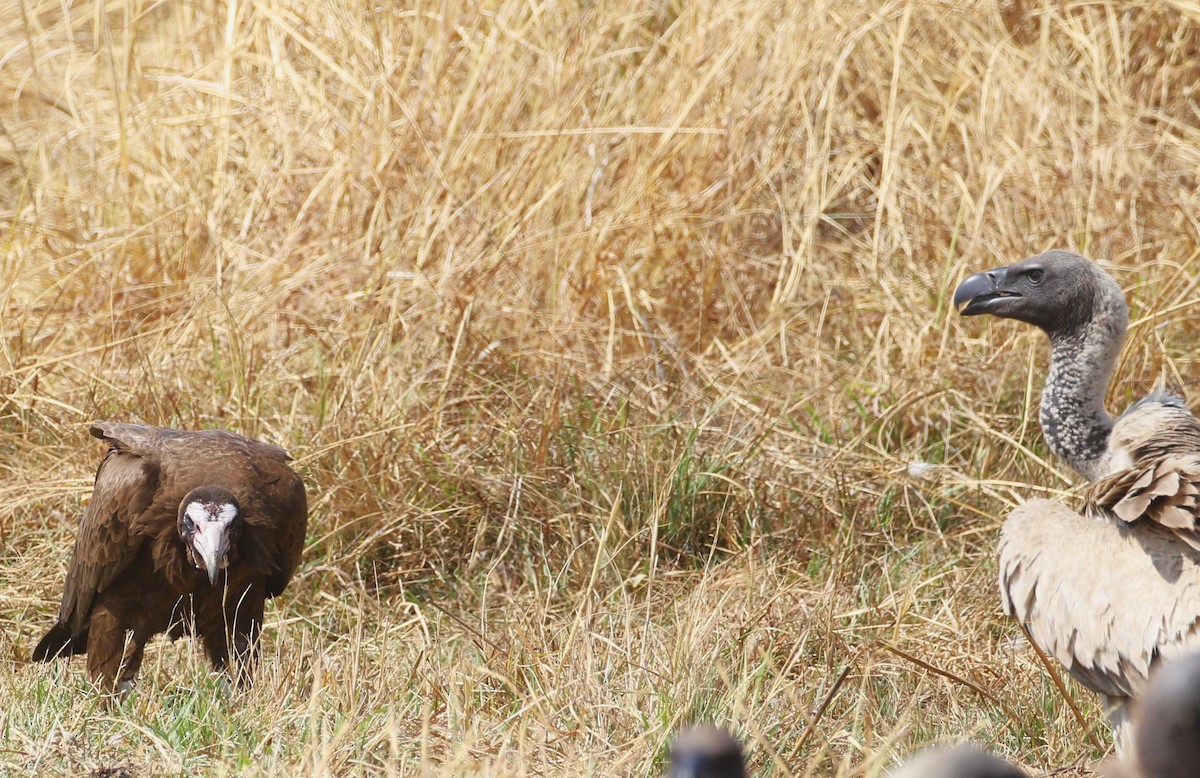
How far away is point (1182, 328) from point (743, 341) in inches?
63.2

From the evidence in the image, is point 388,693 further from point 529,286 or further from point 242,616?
point 529,286

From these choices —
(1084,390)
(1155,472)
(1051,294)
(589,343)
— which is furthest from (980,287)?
(589,343)

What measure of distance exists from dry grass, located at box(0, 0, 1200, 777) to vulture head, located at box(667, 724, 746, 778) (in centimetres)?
104

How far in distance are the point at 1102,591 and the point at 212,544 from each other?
7.13 feet

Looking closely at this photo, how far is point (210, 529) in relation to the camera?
12.4 ft

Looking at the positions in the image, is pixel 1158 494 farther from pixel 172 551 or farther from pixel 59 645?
pixel 59 645

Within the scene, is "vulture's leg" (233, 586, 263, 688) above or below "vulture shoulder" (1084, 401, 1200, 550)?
below

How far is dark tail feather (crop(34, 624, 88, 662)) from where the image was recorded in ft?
14.0

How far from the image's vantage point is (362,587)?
435cm

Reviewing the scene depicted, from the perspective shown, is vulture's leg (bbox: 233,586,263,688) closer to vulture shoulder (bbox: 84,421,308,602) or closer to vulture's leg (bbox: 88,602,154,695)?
vulture shoulder (bbox: 84,421,308,602)

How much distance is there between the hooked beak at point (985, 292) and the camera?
436 centimetres

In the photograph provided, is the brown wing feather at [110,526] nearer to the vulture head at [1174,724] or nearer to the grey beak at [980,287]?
the grey beak at [980,287]

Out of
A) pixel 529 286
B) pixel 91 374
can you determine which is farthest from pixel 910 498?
pixel 91 374

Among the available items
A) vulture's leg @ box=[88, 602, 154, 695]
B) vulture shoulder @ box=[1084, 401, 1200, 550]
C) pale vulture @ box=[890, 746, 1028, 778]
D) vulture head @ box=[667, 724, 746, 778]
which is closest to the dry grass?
vulture's leg @ box=[88, 602, 154, 695]
